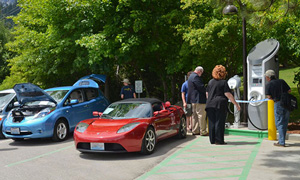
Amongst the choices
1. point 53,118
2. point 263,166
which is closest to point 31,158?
point 53,118

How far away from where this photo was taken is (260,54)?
9070 millimetres

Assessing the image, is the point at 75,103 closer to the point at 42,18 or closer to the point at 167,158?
the point at 167,158

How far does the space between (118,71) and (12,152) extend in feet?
45.4

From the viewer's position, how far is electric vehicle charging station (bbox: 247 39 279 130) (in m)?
8.92

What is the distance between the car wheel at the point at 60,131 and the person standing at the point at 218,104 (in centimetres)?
418

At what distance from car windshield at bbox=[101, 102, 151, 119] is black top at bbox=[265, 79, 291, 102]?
9.63 feet

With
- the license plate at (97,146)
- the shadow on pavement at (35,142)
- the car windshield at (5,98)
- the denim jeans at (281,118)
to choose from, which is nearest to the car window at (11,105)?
the car windshield at (5,98)

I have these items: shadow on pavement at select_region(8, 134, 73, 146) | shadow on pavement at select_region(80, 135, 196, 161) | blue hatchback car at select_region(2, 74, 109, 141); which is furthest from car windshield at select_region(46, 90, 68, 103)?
shadow on pavement at select_region(80, 135, 196, 161)

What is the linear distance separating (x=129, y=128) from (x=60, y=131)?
3.17 m

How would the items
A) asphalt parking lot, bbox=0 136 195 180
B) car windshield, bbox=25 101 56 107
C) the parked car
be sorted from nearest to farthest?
asphalt parking lot, bbox=0 136 195 180
car windshield, bbox=25 101 56 107
the parked car

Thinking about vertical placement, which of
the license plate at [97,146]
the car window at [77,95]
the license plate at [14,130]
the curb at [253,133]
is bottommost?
the curb at [253,133]

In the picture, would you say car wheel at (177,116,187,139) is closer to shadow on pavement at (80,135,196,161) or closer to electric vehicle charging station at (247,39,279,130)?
shadow on pavement at (80,135,196,161)

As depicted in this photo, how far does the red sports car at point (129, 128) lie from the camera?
258 inches

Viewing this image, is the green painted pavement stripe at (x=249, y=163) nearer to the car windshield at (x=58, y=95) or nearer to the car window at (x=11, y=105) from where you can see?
the car windshield at (x=58, y=95)
